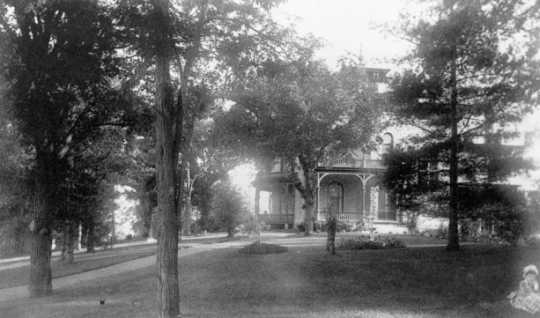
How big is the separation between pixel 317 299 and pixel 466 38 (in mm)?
7792

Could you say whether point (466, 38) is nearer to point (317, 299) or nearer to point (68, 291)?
point (317, 299)

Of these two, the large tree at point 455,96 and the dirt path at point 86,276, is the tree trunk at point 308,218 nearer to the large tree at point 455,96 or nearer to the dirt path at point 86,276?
the dirt path at point 86,276

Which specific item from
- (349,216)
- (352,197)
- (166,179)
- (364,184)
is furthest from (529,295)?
(352,197)

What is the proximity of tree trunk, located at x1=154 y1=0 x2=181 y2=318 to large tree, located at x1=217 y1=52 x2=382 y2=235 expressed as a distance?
57.9ft

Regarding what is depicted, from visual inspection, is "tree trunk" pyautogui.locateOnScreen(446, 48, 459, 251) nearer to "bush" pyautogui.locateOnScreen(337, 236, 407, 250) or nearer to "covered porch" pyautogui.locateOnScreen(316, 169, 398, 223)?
"bush" pyautogui.locateOnScreen(337, 236, 407, 250)

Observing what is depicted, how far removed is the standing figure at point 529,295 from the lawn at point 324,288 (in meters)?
0.26

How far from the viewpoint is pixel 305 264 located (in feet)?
51.5

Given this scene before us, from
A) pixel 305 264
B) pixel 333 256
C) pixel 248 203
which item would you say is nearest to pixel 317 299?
pixel 305 264

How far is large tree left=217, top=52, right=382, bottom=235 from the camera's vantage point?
28922 mm

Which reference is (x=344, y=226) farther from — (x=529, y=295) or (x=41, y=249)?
(x=529, y=295)

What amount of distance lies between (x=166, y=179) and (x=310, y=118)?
2011cm

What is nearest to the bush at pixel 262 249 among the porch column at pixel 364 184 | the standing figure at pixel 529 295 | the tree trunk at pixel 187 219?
the standing figure at pixel 529 295

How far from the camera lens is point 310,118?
2911 centimetres

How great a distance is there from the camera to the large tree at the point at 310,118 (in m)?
28.9
